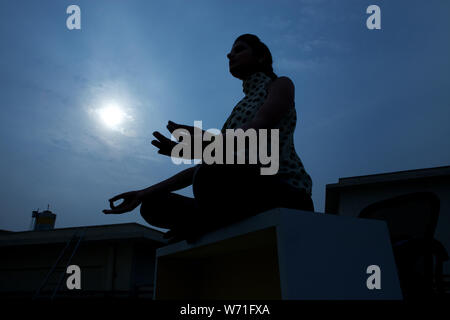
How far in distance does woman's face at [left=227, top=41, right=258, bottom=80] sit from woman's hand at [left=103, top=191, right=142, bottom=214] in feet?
2.50

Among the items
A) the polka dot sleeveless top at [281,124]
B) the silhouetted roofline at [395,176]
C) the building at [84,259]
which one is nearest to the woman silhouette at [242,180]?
the polka dot sleeveless top at [281,124]

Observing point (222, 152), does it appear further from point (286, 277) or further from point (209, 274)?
point (209, 274)

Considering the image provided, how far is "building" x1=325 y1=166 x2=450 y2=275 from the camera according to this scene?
9.85m

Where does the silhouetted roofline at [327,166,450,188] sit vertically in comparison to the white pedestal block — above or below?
above

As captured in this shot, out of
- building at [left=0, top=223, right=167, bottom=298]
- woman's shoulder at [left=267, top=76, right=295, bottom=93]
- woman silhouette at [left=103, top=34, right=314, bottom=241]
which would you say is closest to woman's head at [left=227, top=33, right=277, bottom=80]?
woman silhouette at [left=103, top=34, right=314, bottom=241]

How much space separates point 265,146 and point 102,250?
1429cm

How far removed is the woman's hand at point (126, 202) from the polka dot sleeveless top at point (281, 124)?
1.70 feet

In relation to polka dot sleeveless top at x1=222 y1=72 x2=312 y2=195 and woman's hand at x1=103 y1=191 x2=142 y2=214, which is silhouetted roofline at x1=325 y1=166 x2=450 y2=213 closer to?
polka dot sleeveless top at x1=222 y1=72 x2=312 y2=195

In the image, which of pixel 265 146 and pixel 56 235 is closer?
pixel 265 146

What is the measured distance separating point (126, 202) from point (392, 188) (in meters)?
11.4

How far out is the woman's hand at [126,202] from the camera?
1379mm

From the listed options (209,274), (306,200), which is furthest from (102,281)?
(306,200)

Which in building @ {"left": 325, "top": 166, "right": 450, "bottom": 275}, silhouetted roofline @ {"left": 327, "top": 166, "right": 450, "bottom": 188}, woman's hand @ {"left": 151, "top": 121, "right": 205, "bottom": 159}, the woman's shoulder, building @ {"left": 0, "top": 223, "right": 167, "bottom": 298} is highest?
silhouetted roofline @ {"left": 327, "top": 166, "right": 450, "bottom": 188}

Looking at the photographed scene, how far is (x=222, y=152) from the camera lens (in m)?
1.00
